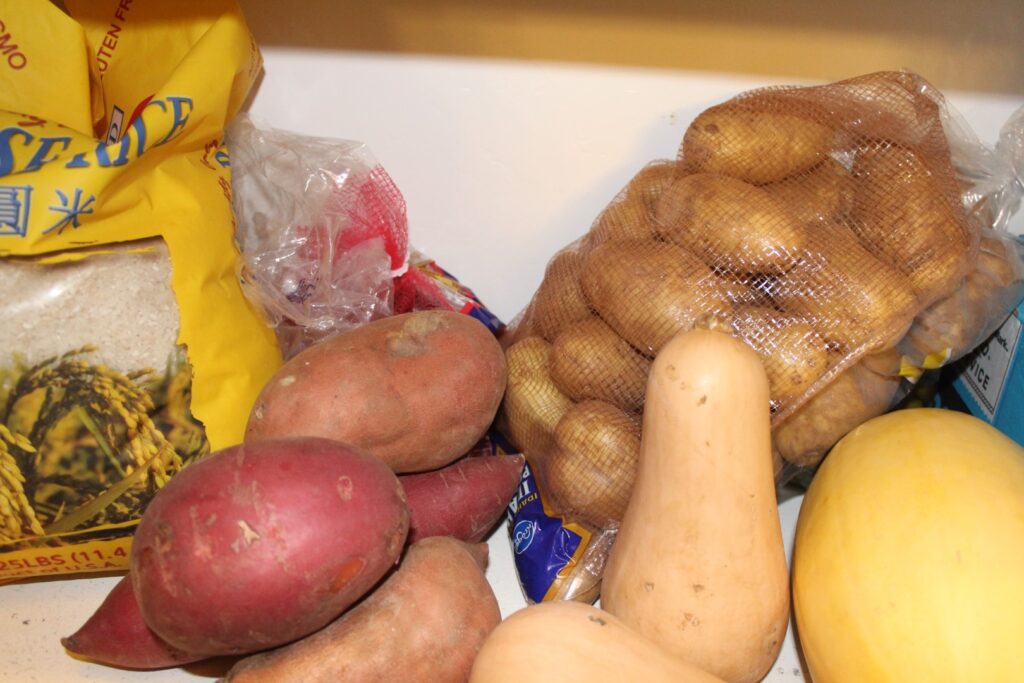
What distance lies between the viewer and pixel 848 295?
2.37 ft

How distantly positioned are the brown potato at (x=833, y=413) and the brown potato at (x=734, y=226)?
123mm

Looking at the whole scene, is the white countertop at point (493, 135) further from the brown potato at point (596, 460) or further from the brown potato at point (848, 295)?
the brown potato at point (848, 295)

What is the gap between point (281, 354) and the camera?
90 cm

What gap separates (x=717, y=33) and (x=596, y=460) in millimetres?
456

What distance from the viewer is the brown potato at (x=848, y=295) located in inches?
28.2

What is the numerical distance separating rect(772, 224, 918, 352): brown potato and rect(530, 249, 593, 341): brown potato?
189mm

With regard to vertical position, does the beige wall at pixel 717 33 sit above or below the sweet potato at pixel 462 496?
above

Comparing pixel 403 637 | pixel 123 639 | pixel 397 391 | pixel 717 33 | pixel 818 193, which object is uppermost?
pixel 717 33

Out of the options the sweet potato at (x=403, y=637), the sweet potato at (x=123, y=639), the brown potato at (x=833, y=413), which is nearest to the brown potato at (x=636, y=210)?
the brown potato at (x=833, y=413)

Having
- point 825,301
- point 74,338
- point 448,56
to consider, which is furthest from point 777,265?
point 74,338

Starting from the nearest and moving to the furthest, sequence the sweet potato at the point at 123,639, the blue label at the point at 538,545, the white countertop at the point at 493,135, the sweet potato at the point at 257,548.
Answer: the sweet potato at the point at 257,548
the sweet potato at the point at 123,639
the blue label at the point at 538,545
the white countertop at the point at 493,135

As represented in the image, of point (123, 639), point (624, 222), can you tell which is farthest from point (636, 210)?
point (123, 639)

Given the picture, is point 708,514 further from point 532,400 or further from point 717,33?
point 717,33

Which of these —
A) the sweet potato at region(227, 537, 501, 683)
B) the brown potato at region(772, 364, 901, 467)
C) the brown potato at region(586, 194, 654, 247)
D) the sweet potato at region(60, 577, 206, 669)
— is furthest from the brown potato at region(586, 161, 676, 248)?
the sweet potato at region(60, 577, 206, 669)
